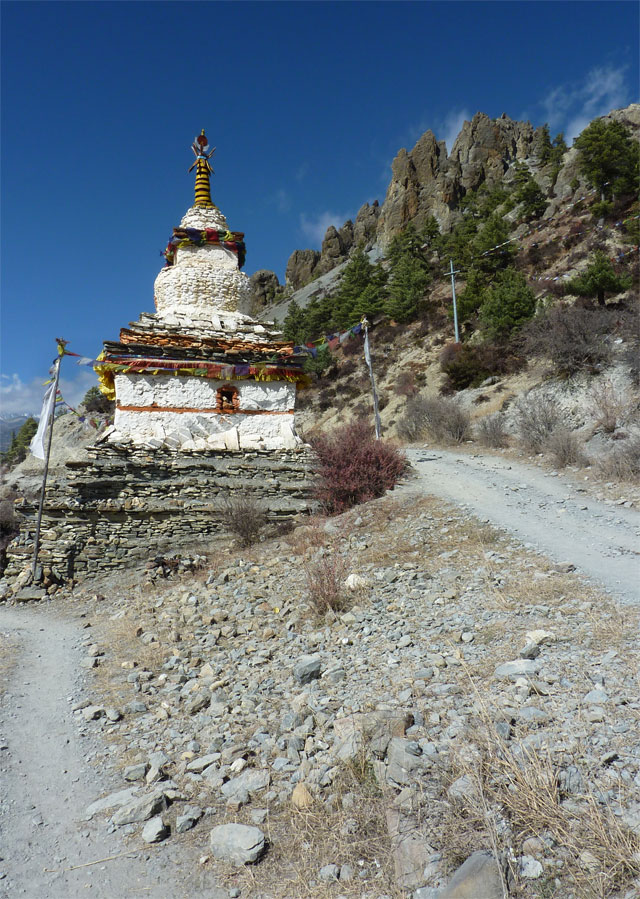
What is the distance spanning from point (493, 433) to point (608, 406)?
3629 millimetres

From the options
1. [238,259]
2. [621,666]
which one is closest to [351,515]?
[621,666]

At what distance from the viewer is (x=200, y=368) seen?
1305 centimetres

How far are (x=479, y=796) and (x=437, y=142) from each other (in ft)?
303

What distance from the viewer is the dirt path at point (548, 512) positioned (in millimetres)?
6312

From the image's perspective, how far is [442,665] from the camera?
4.45 metres

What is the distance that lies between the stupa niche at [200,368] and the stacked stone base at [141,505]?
2.65 ft

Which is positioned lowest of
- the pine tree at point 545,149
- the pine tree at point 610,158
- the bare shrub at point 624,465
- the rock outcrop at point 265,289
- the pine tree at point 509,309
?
the bare shrub at point 624,465

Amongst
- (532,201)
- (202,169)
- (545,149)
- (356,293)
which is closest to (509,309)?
(202,169)

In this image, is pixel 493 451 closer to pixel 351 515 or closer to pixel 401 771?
pixel 351 515

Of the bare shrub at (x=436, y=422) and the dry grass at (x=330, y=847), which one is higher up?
the bare shrub at (x=436, y=422)

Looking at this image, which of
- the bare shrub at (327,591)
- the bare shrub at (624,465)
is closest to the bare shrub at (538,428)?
the bare shrub at (624,465)

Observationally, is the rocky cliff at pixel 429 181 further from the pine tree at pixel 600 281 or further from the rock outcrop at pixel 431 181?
the pine tree at pixel 600 281

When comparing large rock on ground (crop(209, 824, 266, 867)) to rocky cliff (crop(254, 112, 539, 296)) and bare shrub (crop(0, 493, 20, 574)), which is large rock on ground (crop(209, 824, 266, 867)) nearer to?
bare shrub (crop(0, 493, 20, 574))

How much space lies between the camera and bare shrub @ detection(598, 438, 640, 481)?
10.4m
